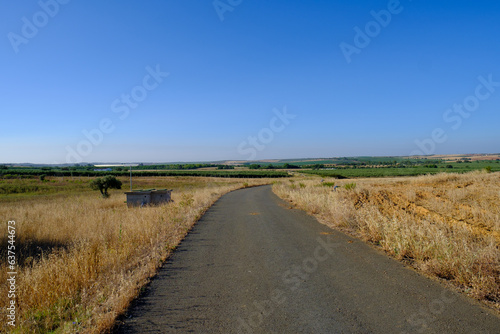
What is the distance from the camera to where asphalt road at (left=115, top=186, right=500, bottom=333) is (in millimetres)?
3605

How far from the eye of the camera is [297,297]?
4.46 metres

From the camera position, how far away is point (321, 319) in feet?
12.3

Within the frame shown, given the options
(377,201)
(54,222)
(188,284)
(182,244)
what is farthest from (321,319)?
(54,222)
